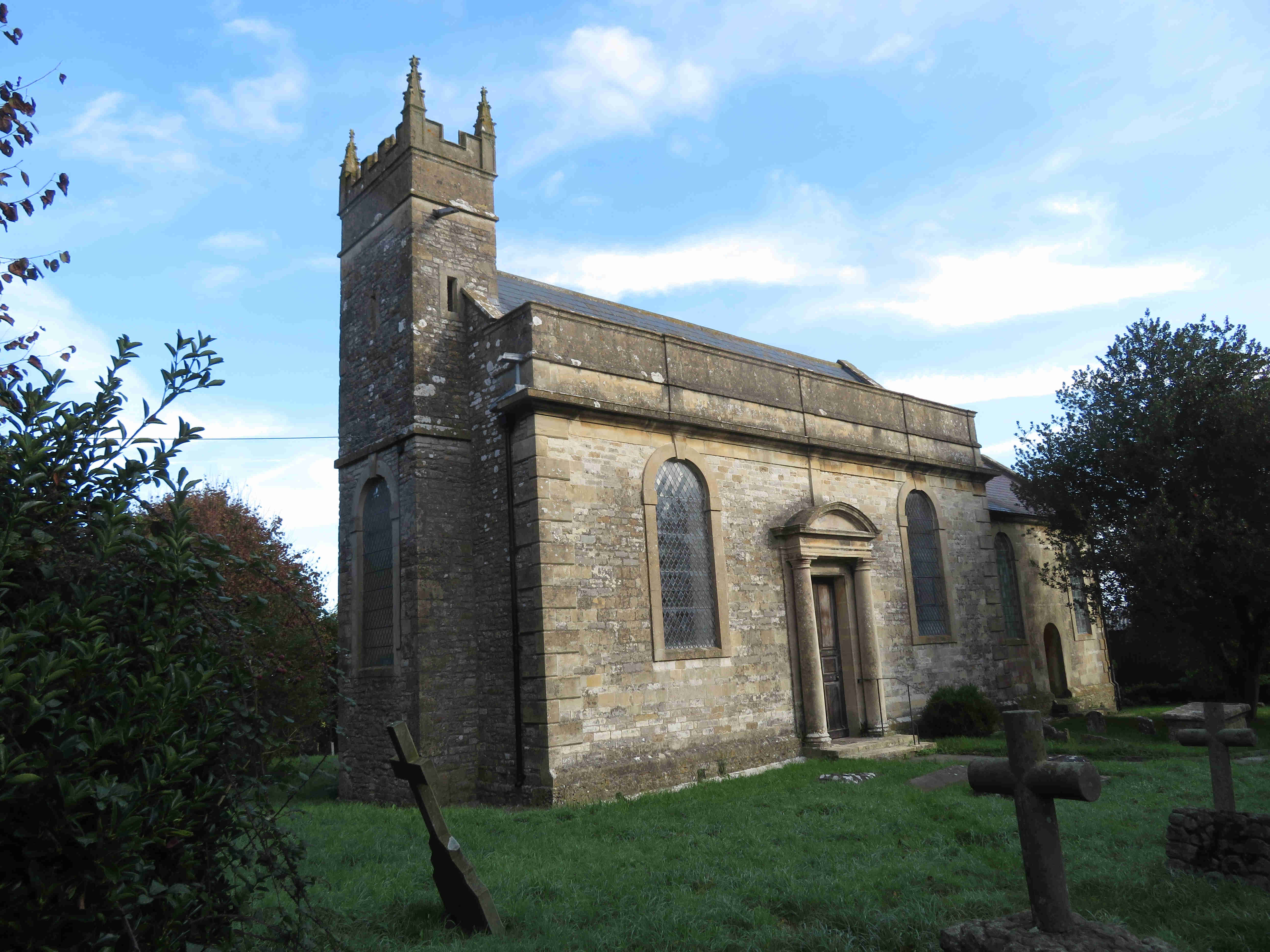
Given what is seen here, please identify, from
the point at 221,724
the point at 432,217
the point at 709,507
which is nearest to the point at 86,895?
the point at 221,724

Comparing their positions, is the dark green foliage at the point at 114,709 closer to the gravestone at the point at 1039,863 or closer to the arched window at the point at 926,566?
the gravestone at the point at 1039,863

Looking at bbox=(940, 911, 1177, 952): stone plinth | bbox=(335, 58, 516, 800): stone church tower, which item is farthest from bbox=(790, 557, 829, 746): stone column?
bbox=(940, 911, 1177, 952): stone plinth

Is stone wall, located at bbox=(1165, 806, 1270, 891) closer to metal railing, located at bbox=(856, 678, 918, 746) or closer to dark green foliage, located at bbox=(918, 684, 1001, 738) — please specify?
metal railing, located at bbox=(856, 678, 918, 746)

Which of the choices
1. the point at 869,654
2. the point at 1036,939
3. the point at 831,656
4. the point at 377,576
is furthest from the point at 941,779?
the point at 377,576

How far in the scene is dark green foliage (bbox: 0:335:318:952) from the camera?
238cm

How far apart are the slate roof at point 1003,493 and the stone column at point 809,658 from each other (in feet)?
22.1

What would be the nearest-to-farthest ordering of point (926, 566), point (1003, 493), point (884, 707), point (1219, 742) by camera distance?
point (1219, 742), point (884, 707), point (926, 566), point (1003, 493)

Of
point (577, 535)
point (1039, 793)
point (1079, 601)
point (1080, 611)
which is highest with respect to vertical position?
point (577, 535)

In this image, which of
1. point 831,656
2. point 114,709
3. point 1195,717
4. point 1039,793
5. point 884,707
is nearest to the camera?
point 114,709

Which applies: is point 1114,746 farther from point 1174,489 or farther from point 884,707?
point 1174,489

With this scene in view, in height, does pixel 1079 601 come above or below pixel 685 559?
below

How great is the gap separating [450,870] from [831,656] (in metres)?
9.91

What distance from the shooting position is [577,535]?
1111 cm

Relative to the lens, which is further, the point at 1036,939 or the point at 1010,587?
the point at 1010,587
